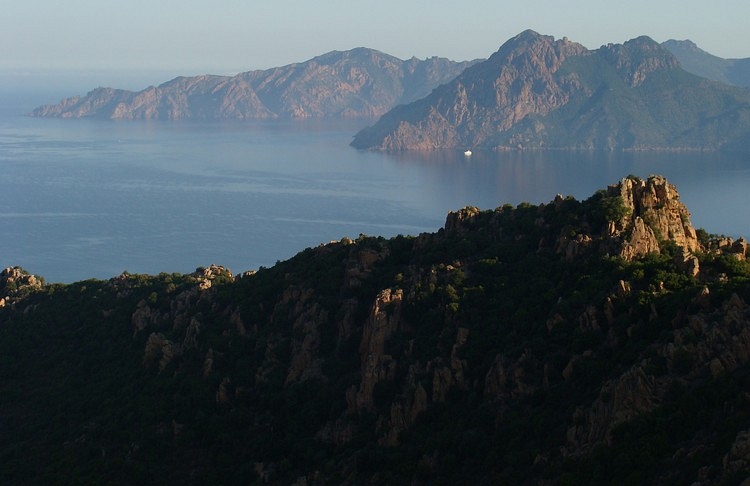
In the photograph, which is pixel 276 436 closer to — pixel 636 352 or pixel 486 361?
pixel 486 361

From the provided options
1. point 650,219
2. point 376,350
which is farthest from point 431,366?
point 650,219

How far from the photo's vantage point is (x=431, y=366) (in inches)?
1786

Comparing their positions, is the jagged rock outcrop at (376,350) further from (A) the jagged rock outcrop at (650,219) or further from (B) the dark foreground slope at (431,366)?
(A) the jagged rock outcrop at (650,219)

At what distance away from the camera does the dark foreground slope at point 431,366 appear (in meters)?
36.3

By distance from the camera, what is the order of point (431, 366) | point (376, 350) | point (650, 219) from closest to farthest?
point (431, 366), point (376, 350), point (650, 219)

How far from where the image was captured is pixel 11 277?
258 feet

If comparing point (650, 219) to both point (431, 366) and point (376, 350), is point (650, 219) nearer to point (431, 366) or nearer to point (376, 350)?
point (431, 366)

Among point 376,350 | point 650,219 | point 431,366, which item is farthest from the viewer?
point 650,219

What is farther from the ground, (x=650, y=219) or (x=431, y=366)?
(x=650, y=219)

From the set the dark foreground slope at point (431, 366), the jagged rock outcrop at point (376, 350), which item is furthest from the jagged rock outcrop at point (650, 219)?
the jagged rock outcrop at point (376, 350)

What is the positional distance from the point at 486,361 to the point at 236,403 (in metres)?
13.6

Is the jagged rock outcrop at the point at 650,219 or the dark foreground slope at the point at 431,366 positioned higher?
the jagged rock outcrop at the point at 650,219

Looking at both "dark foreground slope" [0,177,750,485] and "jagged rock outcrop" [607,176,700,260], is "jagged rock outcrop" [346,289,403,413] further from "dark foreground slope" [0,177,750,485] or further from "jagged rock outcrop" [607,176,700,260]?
"jagged rock outcrop" [607,176,700,260]

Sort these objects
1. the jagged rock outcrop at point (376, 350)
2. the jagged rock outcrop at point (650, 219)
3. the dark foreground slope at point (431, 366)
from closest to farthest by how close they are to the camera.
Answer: the dark foreground slope at point (431, 366) < the jagged rock outcrop at point (376, 350) < the jagged rock outcrop at point (650, 219)
